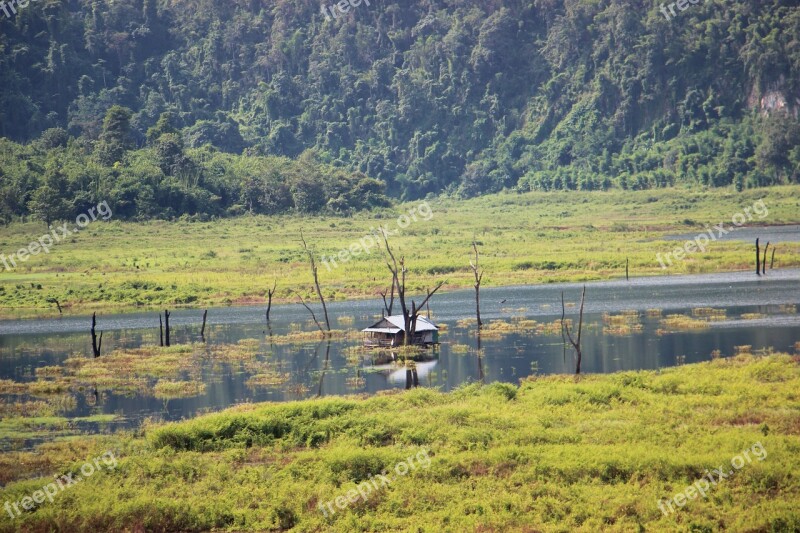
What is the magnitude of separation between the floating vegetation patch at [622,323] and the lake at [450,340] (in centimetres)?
9

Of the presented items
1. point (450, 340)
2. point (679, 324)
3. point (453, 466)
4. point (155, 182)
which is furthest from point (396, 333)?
point (155, 182)

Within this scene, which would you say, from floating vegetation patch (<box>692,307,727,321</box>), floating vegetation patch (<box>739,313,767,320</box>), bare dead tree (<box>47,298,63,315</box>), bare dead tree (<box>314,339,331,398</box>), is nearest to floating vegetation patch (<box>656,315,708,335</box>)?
floating vegetation patch (<box>692,307,727,321</box>)

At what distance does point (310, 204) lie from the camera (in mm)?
131750

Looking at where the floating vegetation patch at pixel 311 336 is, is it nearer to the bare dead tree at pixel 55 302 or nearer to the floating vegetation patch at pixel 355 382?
the floating vegetation patch at pixel 355 382

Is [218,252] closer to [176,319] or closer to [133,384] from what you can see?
[176,319]

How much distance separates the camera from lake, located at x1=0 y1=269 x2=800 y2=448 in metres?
38.6

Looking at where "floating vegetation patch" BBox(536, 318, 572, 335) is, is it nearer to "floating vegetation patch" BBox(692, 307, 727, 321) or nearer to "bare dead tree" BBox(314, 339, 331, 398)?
"floating vegetation patch" BBox(692, 307, 727, 321)

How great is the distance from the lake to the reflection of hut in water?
42.2 inches

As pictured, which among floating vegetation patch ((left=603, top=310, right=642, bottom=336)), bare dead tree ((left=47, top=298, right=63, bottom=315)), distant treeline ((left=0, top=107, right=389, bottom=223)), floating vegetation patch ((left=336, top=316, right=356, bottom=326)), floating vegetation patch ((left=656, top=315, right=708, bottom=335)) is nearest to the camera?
floating vegetation patch ((left=656, top=315, right=708, bottom=335))

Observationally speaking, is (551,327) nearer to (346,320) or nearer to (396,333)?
(396,333)

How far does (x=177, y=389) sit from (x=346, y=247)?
57009mm

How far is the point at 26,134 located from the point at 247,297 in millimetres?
128776

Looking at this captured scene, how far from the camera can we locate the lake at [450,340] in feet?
127

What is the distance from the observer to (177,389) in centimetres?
3947
